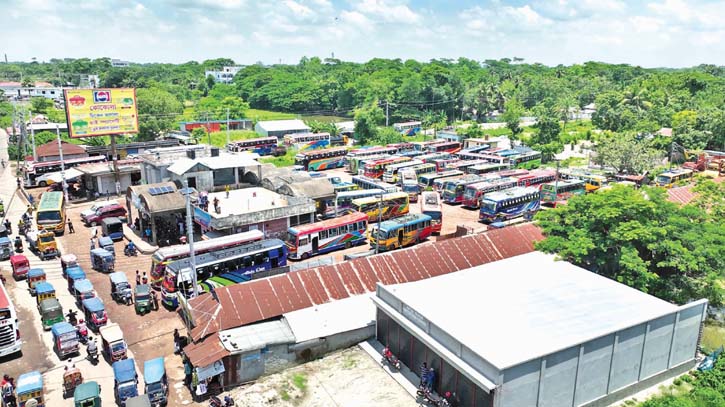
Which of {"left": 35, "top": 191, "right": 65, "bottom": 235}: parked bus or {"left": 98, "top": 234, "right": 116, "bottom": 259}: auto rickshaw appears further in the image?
{"left": 35, "top": 191, "right": 65, "bottom": 235}: parked bus

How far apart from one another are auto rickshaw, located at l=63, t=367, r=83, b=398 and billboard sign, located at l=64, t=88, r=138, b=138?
29487 mm

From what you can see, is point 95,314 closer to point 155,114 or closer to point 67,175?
point 67,175

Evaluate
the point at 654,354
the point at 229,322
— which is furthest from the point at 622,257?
the point at 229,322

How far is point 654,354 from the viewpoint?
18109mm

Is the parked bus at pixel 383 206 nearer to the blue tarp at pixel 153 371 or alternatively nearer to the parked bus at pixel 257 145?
the blue tarp at pixel 153 371

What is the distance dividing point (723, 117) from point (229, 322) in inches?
2576

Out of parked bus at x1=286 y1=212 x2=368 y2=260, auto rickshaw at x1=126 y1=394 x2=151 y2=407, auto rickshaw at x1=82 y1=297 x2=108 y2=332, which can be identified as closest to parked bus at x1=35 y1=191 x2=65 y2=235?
auto rickshaw at x1=82 y1=297 x2=108 y2=332

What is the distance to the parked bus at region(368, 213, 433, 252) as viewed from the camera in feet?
104

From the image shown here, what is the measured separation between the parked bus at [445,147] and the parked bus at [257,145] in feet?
64.1

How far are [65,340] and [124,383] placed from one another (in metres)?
4.54

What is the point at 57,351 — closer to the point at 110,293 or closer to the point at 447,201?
the point at 110,293

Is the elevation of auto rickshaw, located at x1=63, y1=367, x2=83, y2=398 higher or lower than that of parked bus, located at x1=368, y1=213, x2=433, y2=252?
lower

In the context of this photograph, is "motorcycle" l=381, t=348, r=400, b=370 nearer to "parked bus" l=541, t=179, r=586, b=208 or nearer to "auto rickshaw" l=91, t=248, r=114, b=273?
"auto rickshaw" l=91, t=248, r=114, b=273

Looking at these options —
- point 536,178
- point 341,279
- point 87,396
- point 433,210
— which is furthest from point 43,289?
point 536,178
